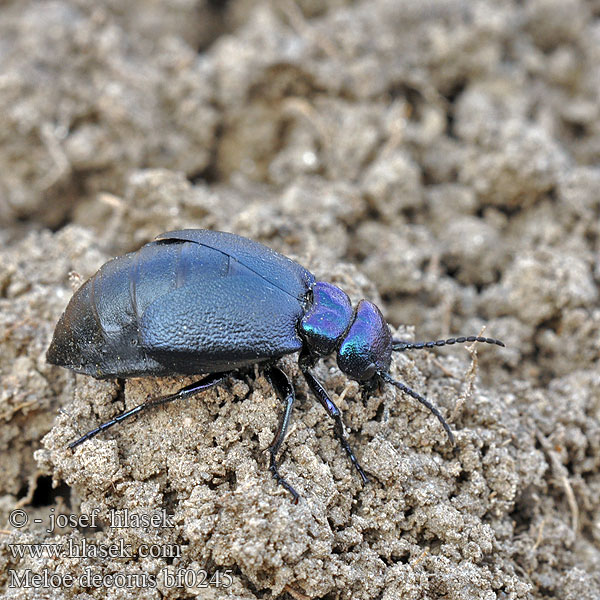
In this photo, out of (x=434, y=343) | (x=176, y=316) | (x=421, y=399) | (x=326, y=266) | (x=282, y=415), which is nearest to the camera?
(x=176, y=316)

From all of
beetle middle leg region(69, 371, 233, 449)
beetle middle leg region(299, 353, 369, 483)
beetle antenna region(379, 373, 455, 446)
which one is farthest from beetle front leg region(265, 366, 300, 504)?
beetle antenna region(379, 373, 455, 446)

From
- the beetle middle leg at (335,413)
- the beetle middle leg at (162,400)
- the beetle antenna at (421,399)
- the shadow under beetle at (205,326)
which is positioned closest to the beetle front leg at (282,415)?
the shadow under beetle at (205,326)

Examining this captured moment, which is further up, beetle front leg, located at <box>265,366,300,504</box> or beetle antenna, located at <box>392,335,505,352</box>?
beetle antenna, located at <box>392,335,505,352</box>

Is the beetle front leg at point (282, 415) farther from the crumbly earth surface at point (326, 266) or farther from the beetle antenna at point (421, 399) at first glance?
the beetle antenna at point (421, 399)

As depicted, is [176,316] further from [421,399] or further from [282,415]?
[421,399]

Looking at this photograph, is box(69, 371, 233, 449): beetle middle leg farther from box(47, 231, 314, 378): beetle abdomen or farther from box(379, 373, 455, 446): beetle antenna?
box(379, 373, 455, 446): beetle antenna

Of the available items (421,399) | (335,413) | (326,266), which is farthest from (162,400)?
(326,266)
